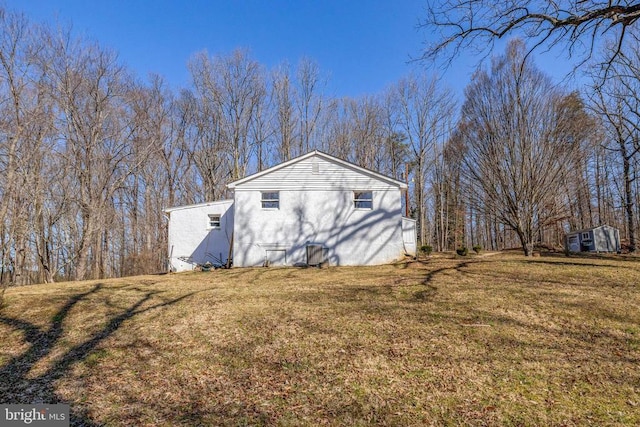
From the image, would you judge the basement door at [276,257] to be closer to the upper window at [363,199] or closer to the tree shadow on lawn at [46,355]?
the upper window at [363,199]

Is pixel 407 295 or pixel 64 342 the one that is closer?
pixel 64 342

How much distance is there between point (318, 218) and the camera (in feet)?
46.0

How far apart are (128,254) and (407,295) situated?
2341cm

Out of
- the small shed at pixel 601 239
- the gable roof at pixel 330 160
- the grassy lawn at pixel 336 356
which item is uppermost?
the gable roof at pixel 330 160

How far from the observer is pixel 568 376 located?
12.2 feet

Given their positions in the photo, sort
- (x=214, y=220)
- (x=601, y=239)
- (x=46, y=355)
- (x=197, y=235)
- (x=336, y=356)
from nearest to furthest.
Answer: (x=336, y=356), (x=46, y=355), (x=197, y=235), (x=214, y=220), (x=601, y=239)

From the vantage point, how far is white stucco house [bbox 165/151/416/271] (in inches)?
546

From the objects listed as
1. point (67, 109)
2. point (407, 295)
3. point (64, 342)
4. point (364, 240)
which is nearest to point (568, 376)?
point (407, 295)

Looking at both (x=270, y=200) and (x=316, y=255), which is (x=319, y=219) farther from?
(x=270, y=200)

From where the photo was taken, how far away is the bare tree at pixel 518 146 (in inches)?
522

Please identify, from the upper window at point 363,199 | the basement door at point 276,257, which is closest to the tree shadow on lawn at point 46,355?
the basement door at point 276,257

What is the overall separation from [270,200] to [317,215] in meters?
2.35

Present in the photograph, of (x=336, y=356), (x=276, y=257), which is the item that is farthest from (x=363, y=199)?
(x=336, y=356)

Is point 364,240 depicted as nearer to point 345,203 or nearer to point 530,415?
point 345,203
